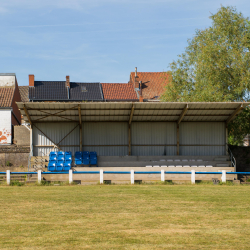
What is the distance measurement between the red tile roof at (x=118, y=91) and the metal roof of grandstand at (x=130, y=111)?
106 feet

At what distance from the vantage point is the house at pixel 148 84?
6312 centimetres

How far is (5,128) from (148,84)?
31795mm

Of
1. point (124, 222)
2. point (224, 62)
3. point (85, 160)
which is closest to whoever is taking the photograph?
point (124, 222)

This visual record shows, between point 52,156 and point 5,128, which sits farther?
point 5,128

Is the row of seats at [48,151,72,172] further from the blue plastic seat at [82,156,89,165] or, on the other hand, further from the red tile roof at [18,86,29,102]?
the red tile roof at [18,86,29,102]

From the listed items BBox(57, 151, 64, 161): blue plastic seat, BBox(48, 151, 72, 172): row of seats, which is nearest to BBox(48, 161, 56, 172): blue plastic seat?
BBox(48, 151, 72, 172): row of seats

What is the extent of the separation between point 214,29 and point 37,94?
3301cm

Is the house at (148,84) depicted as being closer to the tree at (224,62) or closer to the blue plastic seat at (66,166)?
the tree at (224,62)

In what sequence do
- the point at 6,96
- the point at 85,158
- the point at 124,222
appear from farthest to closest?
the point at 6,96
the point at 85,158
the point at 124,222

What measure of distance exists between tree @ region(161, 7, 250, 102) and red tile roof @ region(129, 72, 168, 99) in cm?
2552

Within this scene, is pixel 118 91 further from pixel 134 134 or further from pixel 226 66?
pixel 134 134

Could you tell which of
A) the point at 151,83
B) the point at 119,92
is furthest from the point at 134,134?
the point at 151,83

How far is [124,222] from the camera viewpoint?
893 cm

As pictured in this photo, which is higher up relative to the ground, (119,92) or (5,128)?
(119,92)
